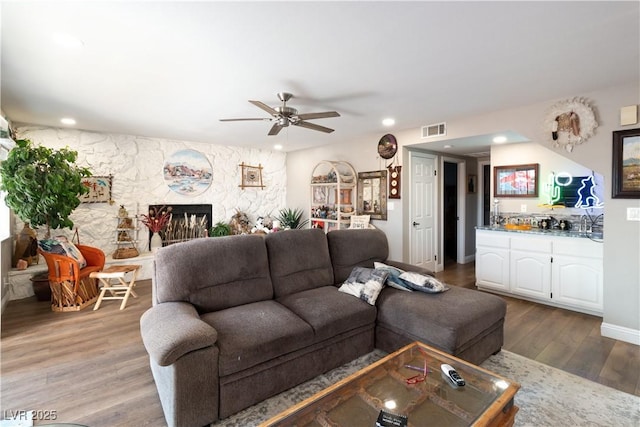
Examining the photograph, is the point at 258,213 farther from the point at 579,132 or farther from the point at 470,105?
the point at 579,132

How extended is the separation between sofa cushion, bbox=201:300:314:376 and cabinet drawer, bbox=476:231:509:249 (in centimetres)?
323

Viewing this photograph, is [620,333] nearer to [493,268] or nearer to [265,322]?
[493,268]

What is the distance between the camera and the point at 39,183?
3391 mm

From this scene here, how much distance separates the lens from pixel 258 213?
673cm

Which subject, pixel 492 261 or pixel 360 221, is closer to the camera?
pixel 492 261

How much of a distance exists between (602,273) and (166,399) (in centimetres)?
423

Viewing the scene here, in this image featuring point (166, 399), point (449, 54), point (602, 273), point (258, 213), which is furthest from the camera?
point (258, 213)

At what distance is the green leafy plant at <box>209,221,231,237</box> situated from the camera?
19.5 feet

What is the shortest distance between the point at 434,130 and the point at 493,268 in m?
2.10

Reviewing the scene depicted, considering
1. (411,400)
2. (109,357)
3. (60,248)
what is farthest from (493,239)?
(60,248)

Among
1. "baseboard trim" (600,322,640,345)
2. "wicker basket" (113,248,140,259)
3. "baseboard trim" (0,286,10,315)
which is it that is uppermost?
"wicker basket" (113,248,140,259)

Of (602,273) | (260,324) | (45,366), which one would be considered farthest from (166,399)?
(602,273)

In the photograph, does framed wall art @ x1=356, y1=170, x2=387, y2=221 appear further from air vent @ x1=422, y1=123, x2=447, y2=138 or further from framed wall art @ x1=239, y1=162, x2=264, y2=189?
framed wall art @ x1=239, y1=162, x2=264, y2=189

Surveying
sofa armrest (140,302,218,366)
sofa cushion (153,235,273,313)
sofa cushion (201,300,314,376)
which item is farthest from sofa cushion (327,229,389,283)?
sofa armrest (140,302,218,366)
